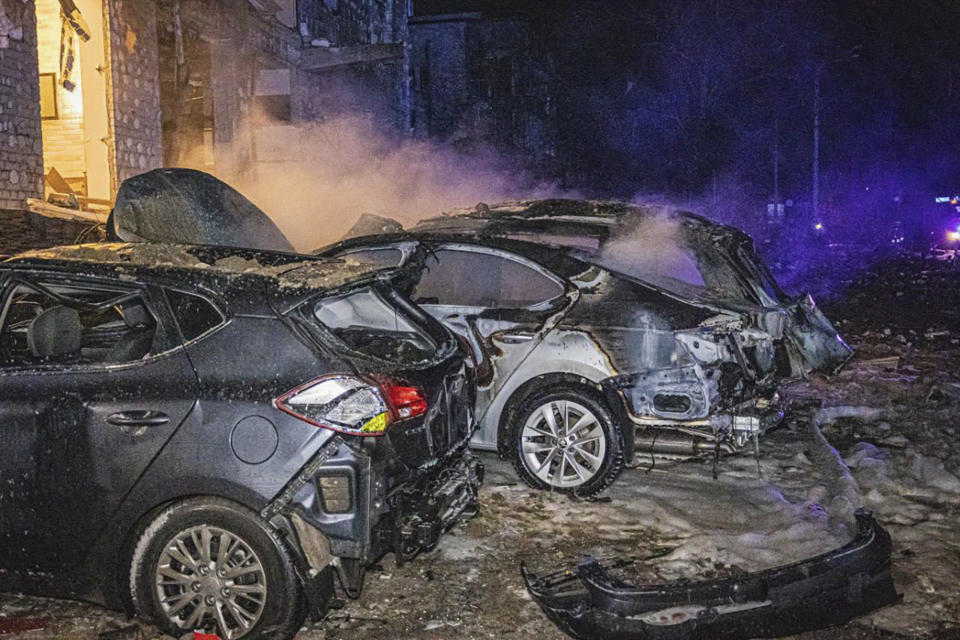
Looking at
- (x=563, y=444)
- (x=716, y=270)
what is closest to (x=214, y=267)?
(x=563, y=444)

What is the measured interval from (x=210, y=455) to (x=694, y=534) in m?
3.10

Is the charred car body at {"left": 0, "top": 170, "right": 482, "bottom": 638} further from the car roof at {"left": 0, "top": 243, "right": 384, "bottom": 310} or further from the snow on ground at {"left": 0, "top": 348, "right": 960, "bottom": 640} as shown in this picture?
the snow on ground at {"left": 0, "top": 348, "right": 960, "bottom": 640}

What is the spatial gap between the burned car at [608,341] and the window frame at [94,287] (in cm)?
269

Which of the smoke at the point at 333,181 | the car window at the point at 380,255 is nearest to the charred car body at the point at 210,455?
the car window at the point at 380,255

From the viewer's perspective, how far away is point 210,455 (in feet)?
12.0

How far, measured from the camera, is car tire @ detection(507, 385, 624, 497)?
6.03 m

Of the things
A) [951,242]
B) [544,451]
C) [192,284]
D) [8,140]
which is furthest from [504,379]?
[951,242]

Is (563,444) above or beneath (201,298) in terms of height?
beneath

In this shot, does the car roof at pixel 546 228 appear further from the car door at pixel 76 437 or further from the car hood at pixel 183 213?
the car door at pixel 76 437

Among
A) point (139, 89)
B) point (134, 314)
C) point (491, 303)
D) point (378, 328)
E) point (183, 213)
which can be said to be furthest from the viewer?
point (139, 89)

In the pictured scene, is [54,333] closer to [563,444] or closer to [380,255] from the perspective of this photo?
[380,255]

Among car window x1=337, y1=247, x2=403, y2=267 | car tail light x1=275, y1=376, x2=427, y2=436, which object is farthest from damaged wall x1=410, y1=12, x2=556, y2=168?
car tail light x1=275, y1=376, x2=427, y2=436

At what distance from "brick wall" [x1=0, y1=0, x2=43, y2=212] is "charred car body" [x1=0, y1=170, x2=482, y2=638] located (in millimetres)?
7660

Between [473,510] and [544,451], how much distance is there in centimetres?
157
